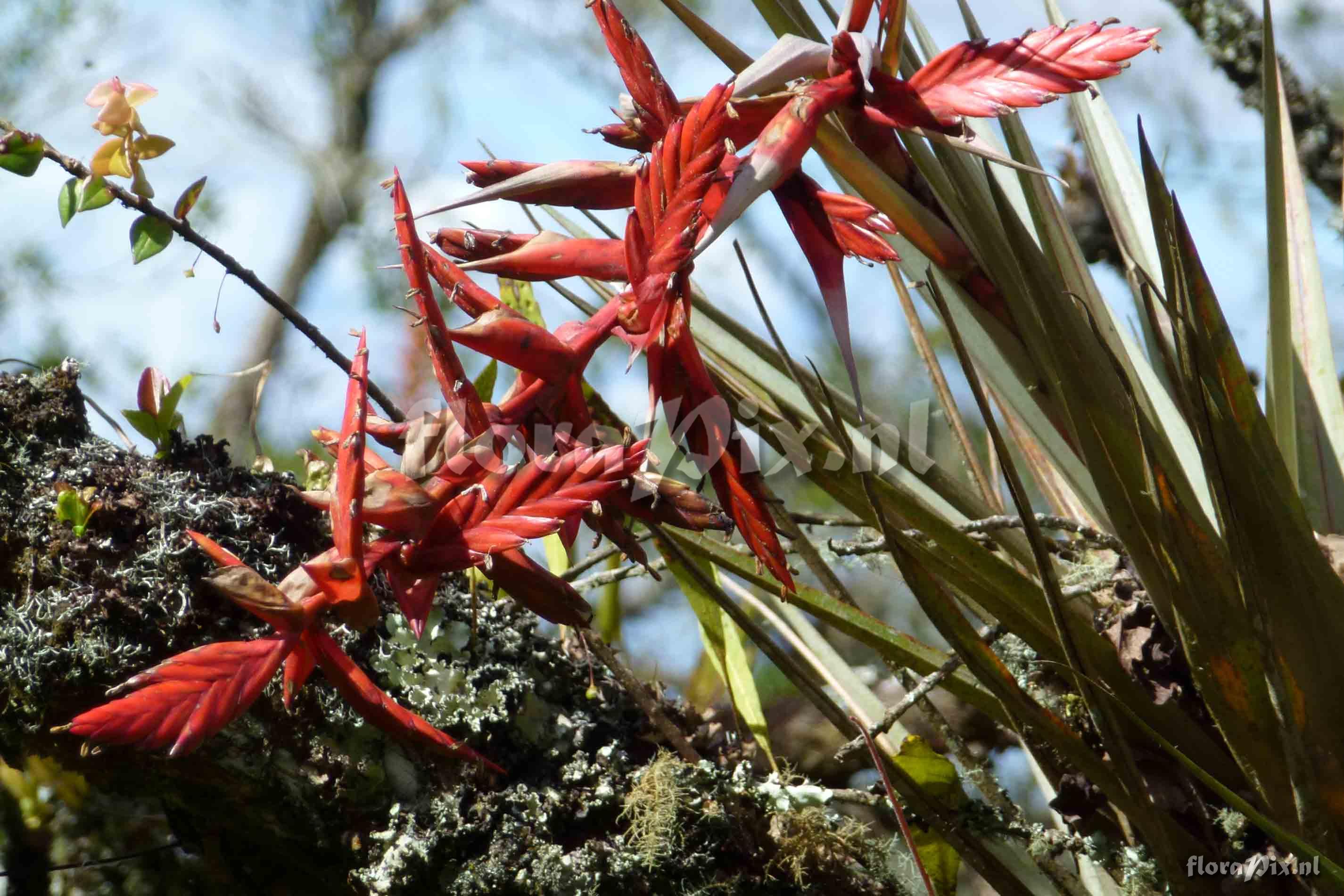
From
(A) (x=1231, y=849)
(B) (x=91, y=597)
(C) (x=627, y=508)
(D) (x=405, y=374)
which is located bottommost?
(A) (x=1231, y=849)

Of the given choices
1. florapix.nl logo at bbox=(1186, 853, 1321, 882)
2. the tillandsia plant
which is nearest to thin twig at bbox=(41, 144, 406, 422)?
the tillandsia plant

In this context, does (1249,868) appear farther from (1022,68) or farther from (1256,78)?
(1256,78)

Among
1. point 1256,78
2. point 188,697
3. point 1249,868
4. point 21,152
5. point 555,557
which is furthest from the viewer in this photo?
point 1256,78

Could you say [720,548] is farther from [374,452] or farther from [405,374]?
[405,374]

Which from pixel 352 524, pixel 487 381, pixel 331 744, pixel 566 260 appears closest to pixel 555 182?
pixel 566 260

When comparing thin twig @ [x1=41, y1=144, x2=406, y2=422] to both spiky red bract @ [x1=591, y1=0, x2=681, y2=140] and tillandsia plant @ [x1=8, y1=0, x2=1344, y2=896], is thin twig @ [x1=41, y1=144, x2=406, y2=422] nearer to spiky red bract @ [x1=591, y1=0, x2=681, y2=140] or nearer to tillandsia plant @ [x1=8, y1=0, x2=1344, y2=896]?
tillandsia plant @ [x1=8, y1=0, x2=1344, y2=896]

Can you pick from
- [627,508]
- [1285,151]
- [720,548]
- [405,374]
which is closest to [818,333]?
[405,374]

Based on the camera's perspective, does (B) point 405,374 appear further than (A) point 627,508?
Yes
